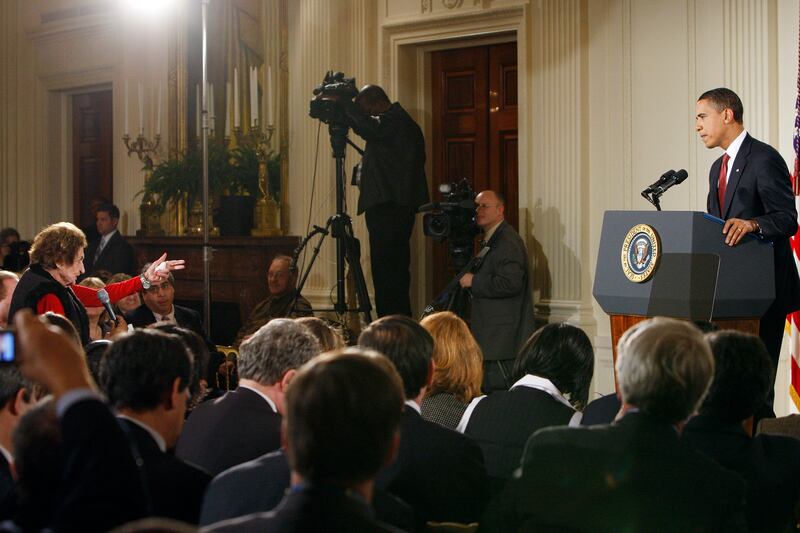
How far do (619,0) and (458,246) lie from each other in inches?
63.2

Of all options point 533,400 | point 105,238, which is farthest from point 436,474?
point 105,238

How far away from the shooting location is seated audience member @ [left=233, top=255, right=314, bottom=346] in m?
6.00

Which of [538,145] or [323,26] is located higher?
[323,26]

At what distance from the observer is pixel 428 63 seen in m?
6.84

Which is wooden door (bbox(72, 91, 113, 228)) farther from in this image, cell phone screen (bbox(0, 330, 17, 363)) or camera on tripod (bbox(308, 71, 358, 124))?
cell phone screen (bbox(0, 330, 17, 363))

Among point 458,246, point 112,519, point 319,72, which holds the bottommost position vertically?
point 112,519

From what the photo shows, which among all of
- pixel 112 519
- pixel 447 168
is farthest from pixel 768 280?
pixel 447 168

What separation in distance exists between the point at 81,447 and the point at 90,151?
26.6ft

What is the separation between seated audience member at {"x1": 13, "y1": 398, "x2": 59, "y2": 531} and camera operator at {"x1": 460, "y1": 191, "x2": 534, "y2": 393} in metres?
4.20

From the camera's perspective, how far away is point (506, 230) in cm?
561

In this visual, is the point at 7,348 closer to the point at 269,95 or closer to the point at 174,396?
the point at 174,396

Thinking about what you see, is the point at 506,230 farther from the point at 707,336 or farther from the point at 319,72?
the point at 707,336

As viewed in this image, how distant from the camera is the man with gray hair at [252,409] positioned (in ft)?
8.02

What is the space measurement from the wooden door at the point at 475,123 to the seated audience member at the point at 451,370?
3565 millimetres
